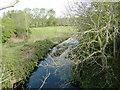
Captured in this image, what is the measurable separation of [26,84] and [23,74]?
52cm

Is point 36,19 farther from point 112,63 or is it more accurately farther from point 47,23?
point 112,63

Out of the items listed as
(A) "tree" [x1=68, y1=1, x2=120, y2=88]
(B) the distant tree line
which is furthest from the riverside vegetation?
(B) the distant tree line

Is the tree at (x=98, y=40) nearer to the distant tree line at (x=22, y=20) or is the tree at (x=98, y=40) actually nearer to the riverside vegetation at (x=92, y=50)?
the riverside vegetation at (x=92, y=50)

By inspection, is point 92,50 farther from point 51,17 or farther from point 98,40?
point 51,17

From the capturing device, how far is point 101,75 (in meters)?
4.18

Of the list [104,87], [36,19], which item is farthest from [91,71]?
[36,19]

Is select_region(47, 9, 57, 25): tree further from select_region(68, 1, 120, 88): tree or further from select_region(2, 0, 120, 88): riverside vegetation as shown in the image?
select_region(68, 1, 120, 88): tree

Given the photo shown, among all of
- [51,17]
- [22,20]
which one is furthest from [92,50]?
[51,17]

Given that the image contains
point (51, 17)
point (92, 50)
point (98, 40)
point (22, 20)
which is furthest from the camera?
point (51, 17)

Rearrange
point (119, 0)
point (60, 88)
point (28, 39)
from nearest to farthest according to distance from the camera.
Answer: point (119, 0), point (60, 88), point (28, 39)

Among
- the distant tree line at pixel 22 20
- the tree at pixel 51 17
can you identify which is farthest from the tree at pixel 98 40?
the tree at pixel 51 17

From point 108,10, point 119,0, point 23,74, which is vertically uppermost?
point 119,0

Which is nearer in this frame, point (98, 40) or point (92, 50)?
point (98, 40)

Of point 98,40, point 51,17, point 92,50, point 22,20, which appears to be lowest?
point 92,50
